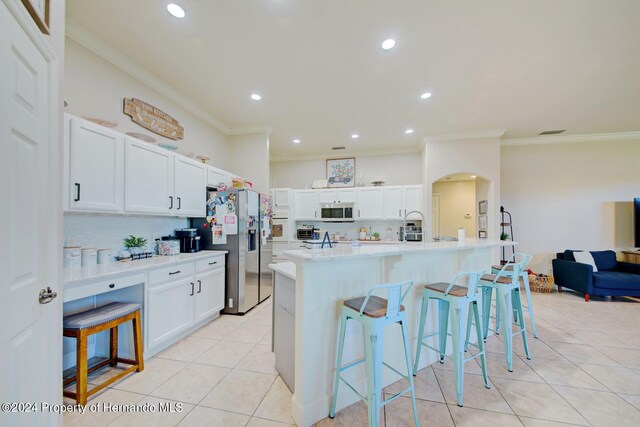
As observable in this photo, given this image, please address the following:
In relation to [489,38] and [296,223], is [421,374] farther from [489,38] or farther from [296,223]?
[296,223]

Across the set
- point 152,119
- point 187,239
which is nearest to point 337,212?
point 187,239

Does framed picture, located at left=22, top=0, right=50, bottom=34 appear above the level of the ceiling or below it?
below

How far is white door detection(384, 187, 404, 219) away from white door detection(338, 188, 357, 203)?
0.71 meters

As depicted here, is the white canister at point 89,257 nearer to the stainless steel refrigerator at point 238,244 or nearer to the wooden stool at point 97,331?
the wooden stool at point 97,331

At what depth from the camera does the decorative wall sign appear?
2906 mm

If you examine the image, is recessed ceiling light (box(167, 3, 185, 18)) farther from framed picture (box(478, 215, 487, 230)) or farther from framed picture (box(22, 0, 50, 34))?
framed picture (box(478, 215, 487, 230))

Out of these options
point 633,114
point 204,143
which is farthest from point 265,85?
point 633,114

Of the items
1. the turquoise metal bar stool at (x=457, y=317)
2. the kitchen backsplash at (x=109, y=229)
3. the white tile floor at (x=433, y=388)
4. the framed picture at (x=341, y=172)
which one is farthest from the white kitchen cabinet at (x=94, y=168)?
the framed picture at (x=341, y=172)

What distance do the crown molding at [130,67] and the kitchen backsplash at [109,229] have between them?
1657 millimetres

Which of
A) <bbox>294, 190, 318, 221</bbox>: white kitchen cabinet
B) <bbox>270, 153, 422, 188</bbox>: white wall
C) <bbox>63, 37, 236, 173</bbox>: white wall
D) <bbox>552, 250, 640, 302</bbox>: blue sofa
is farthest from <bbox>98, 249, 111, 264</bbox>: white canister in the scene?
<bbox>552, 250, 640, 302</bbox>: blue sofa

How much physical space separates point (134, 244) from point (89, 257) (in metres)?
0.49

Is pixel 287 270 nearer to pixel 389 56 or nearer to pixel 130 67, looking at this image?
pixel 389 56

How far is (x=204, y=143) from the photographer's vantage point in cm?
414

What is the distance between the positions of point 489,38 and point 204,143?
13.1 feet
